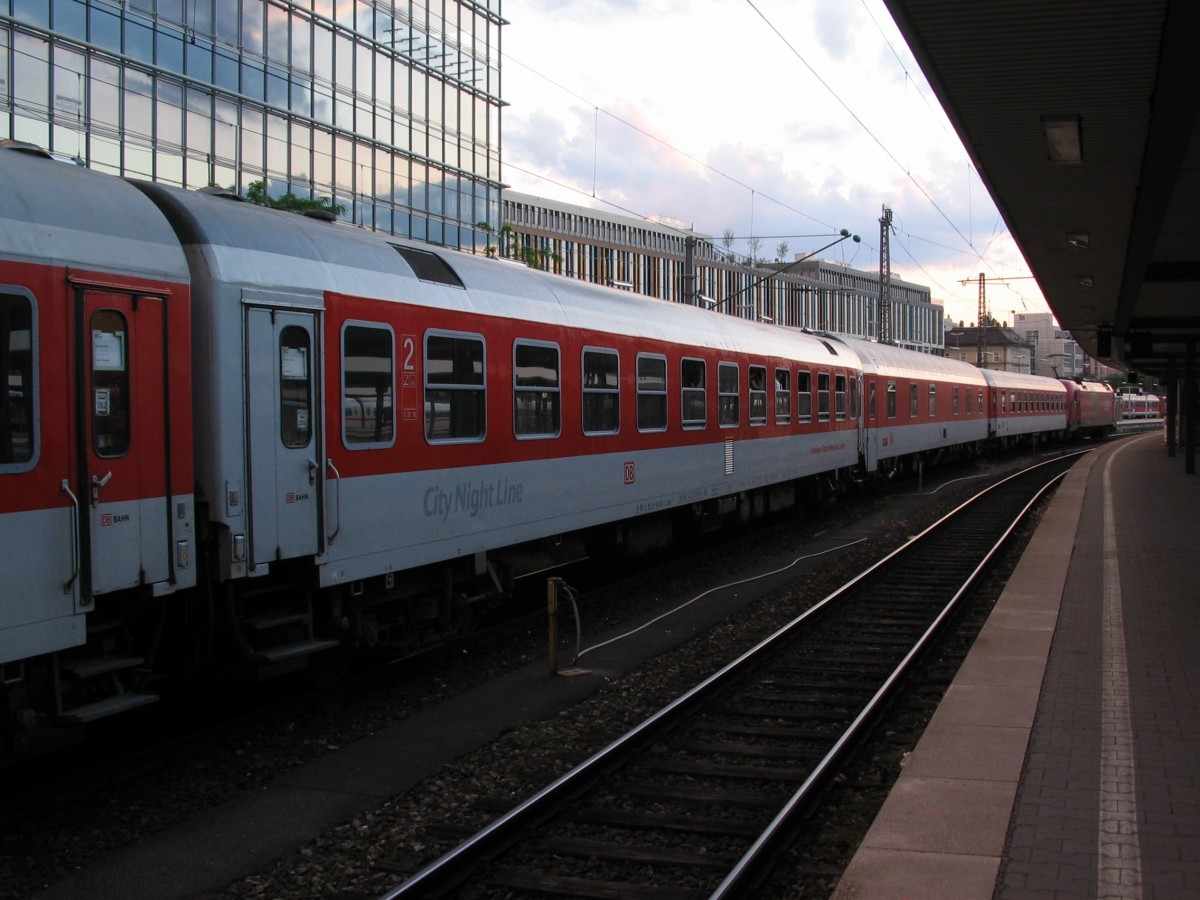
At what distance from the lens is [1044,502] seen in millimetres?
25031

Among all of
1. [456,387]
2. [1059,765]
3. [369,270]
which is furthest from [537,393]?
[1059,765]

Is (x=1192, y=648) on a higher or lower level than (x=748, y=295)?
lower

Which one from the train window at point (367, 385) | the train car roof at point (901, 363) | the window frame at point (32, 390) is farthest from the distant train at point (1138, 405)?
the window frame at point (32, 390)

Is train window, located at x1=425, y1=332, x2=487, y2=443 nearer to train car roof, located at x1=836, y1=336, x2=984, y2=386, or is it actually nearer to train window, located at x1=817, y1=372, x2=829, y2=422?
train window, located at x1=817, y1=372, x2=829, y2=422

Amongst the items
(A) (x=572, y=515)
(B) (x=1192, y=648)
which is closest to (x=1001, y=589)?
(B) (x=1192, y=648)

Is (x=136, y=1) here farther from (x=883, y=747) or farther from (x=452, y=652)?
(x=883, y=747)

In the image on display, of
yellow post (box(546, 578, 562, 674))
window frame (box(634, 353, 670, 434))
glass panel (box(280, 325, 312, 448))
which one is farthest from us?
window frame (box(634, 353, 670, 434))

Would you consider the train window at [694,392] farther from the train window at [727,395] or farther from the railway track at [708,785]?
Result: the railway track at [708,785]

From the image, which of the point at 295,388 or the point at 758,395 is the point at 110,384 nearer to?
the point at 295,388

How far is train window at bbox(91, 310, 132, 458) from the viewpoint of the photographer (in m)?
6.11

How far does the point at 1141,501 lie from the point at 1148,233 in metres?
12.7

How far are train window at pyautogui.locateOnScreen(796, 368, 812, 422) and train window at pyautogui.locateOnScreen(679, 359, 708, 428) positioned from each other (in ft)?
15.1

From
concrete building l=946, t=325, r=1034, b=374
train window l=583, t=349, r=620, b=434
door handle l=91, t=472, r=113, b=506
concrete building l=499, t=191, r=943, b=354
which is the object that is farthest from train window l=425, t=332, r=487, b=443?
concrete building l=946, t=325, r=1034, b=374

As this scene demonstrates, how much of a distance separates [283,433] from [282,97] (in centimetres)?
3417
